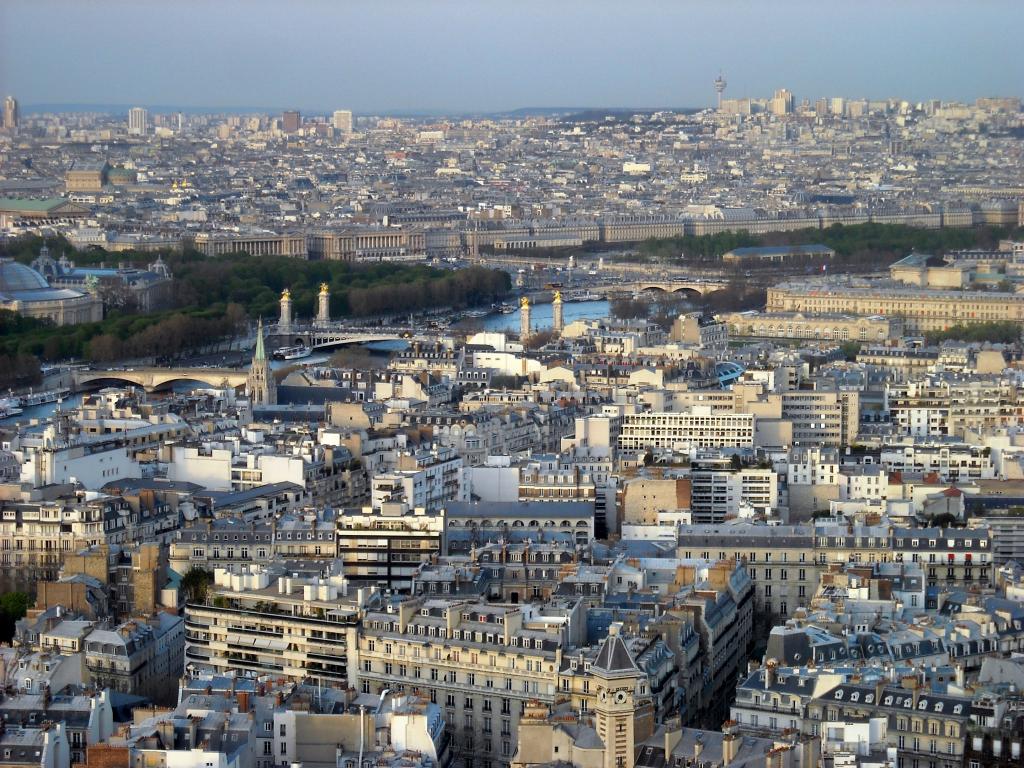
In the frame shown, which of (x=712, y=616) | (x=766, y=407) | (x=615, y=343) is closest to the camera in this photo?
(x=712, y=616)

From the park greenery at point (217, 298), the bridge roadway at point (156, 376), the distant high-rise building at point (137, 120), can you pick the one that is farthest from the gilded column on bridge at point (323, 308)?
the distant high-rise building at point (137, 120)

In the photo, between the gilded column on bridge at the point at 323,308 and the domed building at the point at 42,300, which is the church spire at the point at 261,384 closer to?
the domed building at the point at 42,300

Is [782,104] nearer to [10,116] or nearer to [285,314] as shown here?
[10,116]

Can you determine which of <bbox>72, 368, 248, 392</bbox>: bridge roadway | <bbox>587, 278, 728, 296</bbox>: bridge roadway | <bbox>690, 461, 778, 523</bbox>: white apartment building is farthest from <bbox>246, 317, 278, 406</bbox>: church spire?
<bbox>587, 278, 728, 296</bbox>: bridge roadway

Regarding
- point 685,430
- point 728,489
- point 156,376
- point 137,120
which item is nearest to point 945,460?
point 685,430

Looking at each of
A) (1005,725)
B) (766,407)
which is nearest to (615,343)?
(766,407)

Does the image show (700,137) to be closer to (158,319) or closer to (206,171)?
(206,171)

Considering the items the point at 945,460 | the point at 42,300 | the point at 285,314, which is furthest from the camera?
the point at 42,300
